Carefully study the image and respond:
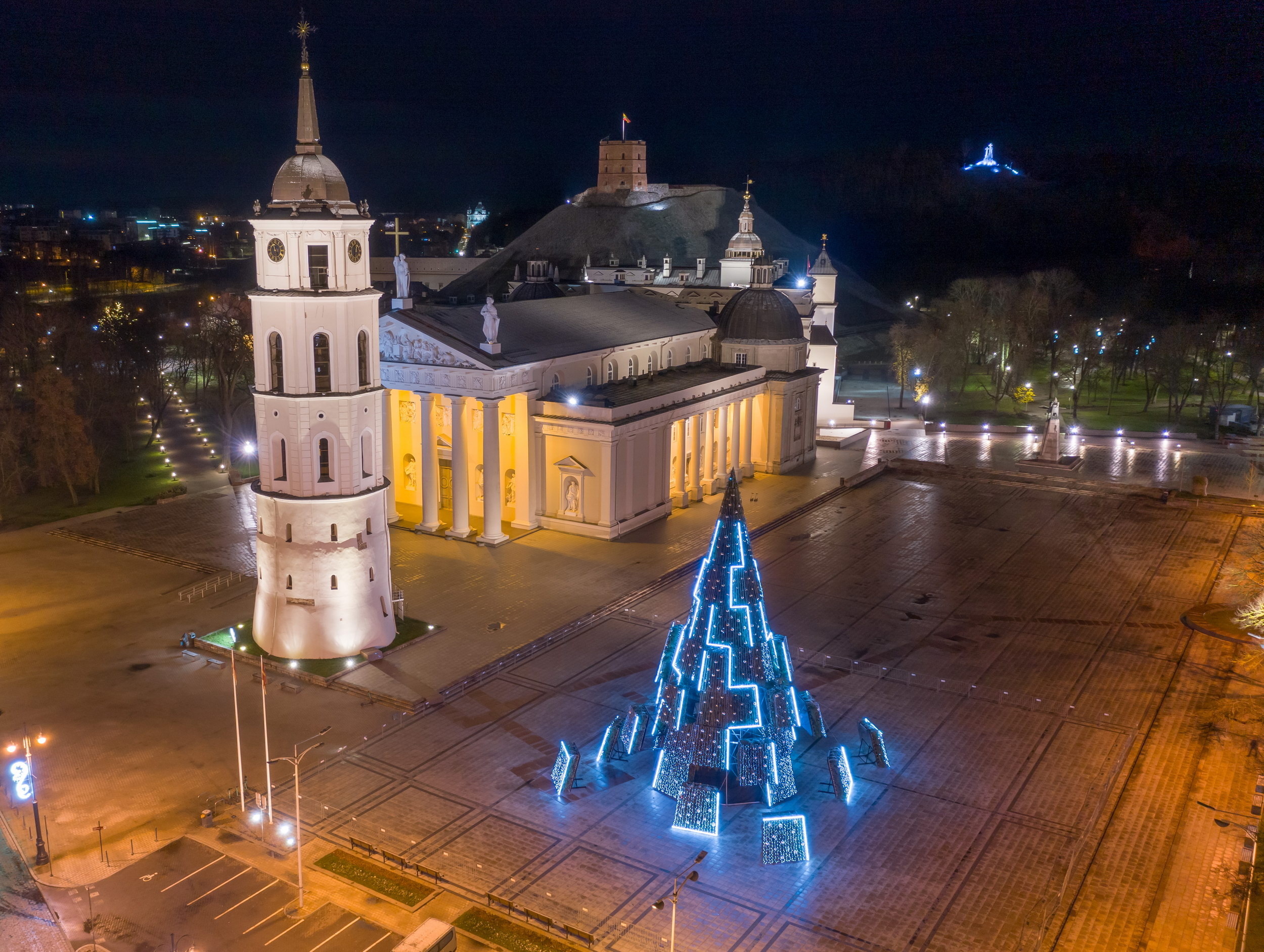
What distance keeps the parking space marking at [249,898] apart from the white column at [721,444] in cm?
3724

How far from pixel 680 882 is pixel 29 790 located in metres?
15.4

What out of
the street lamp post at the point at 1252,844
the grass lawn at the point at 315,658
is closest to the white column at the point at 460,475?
the grass lawn at the point at 315,658

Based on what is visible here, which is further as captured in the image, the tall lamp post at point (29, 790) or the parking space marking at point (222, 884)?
the tall lamp post at point (29, 790)

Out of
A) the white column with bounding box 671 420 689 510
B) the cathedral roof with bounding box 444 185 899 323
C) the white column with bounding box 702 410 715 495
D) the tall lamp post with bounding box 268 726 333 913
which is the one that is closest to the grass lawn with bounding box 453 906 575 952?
the tall lamp post with bounding box 268 726 333 913

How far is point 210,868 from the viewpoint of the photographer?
23656mm

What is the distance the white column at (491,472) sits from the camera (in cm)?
4666

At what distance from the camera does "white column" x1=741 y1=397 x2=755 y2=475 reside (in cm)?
6084

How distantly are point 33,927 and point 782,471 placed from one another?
4770 cm

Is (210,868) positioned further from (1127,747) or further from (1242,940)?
(1127,747)

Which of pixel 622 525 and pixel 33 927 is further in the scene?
pixel 622 525

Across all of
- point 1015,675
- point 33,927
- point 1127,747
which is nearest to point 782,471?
point 1015,675

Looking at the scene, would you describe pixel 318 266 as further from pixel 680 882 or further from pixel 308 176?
pixel 680 882

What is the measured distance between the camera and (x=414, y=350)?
4769 centimetres

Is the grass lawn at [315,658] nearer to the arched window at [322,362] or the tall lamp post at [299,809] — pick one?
the tall lamp post at [299,809]
